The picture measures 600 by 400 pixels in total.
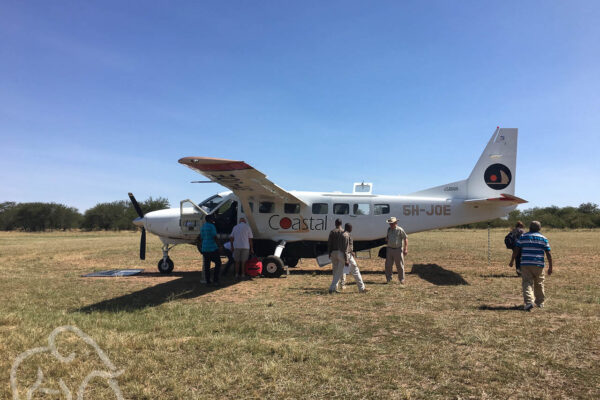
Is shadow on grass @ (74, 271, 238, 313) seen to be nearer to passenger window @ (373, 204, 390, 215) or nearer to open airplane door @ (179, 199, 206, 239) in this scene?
open airplane door @ (179, 199, 206, 239)

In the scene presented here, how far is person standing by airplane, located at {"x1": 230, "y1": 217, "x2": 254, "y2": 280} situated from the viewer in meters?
11.1

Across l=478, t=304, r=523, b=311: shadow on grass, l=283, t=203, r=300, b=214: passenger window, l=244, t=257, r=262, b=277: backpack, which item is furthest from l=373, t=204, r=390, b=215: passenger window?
l=478, t=304, r=523, b=311: shadow on grass

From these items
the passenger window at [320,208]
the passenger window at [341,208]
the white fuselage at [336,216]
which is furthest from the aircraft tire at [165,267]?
the passenger window at [341,208]

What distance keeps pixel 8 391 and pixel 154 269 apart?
11191 millimetres

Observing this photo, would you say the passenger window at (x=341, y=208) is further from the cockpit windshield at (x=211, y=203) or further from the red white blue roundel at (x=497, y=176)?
the red white blue roundel at (x=497, y=176)

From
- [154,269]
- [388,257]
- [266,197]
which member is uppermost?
[266,197]

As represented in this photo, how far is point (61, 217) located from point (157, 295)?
83351 millimetres

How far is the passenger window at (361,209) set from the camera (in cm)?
1308

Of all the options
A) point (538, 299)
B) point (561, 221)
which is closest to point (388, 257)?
point (538, 299)

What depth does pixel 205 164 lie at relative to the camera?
8.68 m

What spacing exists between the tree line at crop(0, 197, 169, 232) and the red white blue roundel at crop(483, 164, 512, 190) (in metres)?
70.9

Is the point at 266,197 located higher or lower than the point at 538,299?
higher

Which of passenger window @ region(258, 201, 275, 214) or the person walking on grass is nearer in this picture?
the person walking on grass

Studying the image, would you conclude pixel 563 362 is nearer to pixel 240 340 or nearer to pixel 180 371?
pixel 240 340
